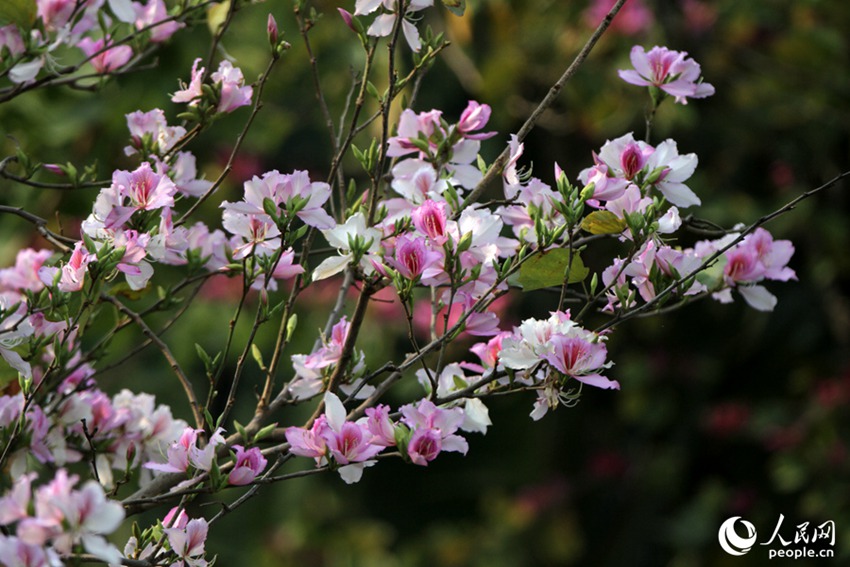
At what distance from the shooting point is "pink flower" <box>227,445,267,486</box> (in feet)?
3.12

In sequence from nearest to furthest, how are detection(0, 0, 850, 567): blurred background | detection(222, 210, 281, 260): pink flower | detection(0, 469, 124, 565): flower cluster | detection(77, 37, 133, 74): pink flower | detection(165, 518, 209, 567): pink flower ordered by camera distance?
1. detection(0, 469, 124, 565): flower cluster
2. detection(165, 518, 209, 567): pink flower
3. detection(222, 210, 281, 260): pink flower
4. detection(77, 37, 133, 74): pink flower
5. detection(0, 0, 850, 567): blurred background

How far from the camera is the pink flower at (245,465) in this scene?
951mm

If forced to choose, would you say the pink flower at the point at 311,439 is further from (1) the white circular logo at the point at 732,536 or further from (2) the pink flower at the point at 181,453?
(1) the white circular logo at the point at 732,536

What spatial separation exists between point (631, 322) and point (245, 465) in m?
2.82

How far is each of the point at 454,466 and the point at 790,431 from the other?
4.87 ft

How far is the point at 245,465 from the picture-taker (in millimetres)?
959

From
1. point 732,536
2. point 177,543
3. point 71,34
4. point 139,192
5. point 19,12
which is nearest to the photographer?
point 177,543

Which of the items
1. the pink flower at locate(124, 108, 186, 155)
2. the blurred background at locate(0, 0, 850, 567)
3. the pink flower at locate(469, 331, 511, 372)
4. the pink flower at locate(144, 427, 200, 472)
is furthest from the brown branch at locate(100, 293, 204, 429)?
the blurred background at locate(0, 0, 850, 567)

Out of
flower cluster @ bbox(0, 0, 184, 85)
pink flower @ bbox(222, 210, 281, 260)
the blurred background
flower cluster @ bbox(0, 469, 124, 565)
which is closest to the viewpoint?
flower cluster @ bbox(0, 469, 124, 565)

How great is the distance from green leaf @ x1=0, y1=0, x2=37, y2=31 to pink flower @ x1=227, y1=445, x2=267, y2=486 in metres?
0.57

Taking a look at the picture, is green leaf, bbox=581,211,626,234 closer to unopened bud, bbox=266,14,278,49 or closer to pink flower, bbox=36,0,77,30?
unopened bud, bbox=266,14,278,49

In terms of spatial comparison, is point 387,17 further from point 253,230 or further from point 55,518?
point 55,518

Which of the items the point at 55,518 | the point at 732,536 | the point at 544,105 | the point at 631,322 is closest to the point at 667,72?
the point at 544,105

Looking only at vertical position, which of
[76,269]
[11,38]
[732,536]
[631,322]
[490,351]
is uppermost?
[11,38]
